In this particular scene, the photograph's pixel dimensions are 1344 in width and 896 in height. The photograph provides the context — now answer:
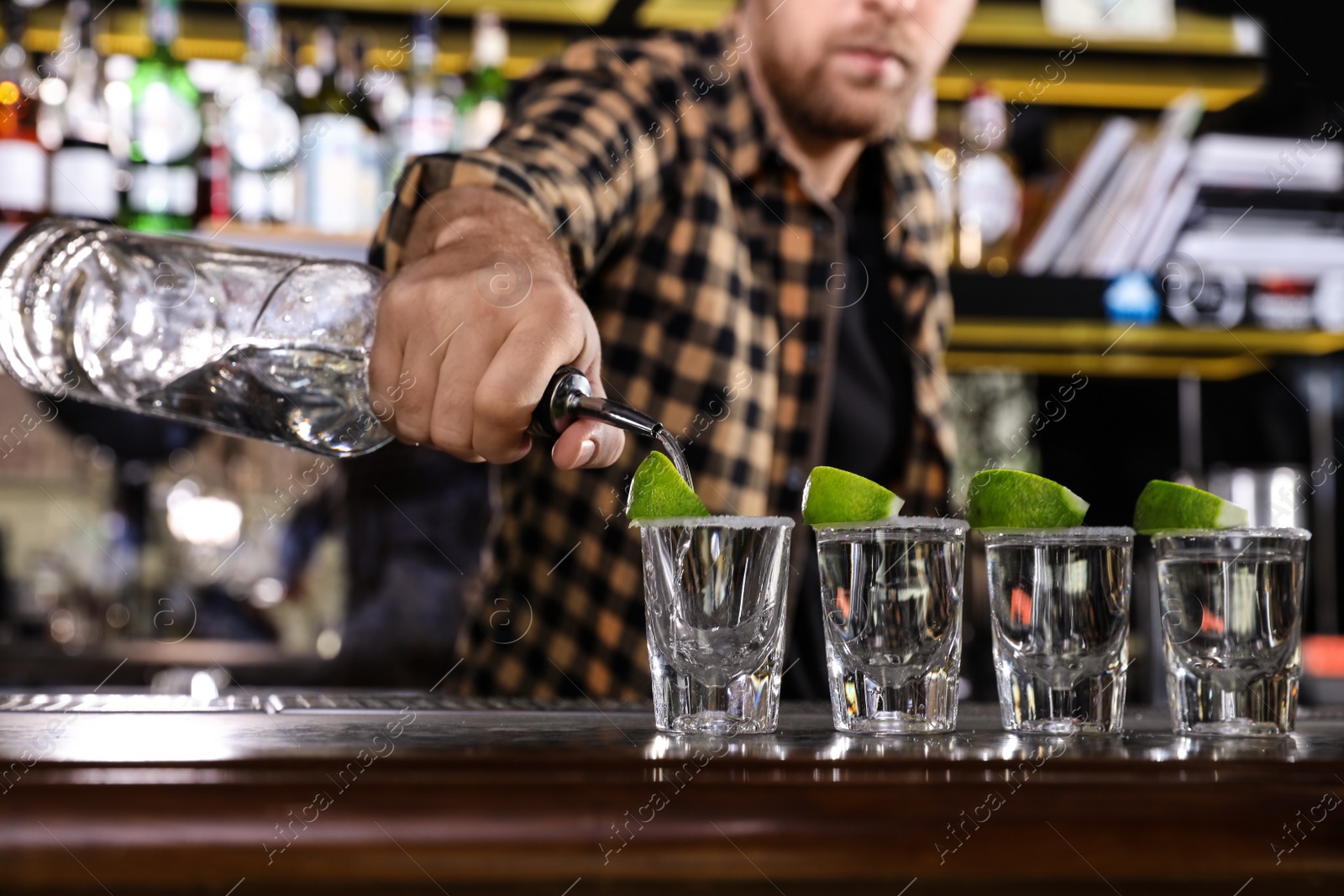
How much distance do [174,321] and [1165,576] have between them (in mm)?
689

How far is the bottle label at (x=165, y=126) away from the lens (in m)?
2.08

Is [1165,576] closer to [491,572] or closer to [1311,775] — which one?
[1311,775]

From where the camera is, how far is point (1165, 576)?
75 cm

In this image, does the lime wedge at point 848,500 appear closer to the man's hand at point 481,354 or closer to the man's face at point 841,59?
the man's hand at point 481,354

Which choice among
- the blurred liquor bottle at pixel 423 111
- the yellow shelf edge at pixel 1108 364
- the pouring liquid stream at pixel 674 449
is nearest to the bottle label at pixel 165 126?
the blurred liquor bottle at pixel 423 111

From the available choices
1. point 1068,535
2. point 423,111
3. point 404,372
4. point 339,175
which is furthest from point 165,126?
point 1068,535

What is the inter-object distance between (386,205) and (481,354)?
115 cm

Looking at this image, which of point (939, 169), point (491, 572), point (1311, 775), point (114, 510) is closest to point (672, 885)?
point (1311, 775)

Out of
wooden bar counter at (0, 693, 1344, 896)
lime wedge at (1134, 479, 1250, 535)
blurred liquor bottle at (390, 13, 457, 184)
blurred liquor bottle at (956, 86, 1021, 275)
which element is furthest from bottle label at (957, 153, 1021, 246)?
wooden bar counter at (0, 693, 1344, 896)

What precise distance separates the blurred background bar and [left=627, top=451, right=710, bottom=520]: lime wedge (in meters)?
1.19

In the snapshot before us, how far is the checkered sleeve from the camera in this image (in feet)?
3.74

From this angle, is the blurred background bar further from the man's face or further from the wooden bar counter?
the wooden bar counter

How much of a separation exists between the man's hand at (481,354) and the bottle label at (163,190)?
1235mm

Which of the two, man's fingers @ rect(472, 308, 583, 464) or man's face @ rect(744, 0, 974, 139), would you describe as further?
man's face @ rect(744, 0, 974, 139)
